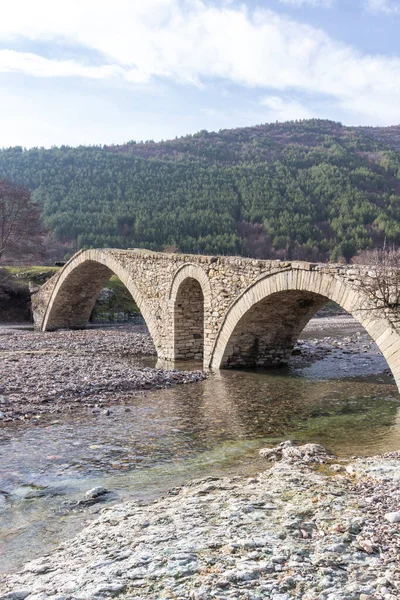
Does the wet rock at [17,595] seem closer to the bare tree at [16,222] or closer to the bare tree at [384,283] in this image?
the bare tree at [384,283]

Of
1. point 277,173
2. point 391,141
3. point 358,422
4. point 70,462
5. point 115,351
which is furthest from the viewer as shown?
point 391,141

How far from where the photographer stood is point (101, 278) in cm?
3152

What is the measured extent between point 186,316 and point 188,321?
7.5 inches

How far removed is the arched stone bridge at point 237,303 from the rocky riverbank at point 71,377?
1480mm

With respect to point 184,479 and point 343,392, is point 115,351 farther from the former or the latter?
point 184,479


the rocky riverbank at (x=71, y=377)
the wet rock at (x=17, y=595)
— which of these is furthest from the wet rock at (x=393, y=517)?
the rocky riverbank at (x=71, y=377)

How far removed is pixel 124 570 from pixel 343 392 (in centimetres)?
999

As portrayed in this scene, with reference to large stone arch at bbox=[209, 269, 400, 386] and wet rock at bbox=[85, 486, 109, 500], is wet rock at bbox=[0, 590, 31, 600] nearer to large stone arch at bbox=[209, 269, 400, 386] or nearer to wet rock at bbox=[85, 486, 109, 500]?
wet rock at bbox=[85, 486, 109, 500]

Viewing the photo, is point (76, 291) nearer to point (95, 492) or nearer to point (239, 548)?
point (95, 492)

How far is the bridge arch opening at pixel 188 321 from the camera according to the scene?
19.2 m

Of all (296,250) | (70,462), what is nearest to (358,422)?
(70,462)

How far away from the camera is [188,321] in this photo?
19.6m

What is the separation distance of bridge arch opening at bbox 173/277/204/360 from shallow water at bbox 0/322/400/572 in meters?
4.36

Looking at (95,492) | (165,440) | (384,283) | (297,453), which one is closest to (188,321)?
(384,283)
